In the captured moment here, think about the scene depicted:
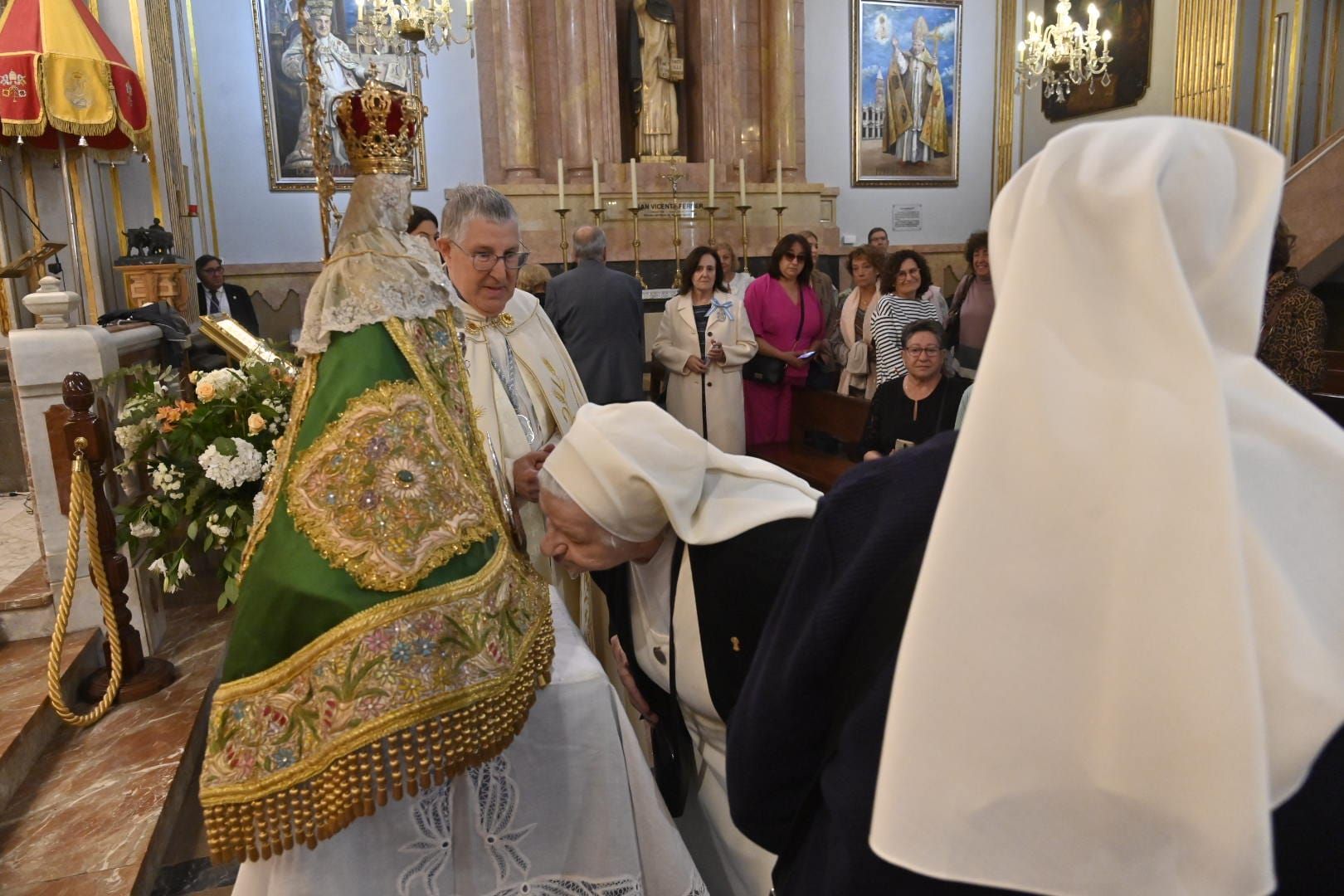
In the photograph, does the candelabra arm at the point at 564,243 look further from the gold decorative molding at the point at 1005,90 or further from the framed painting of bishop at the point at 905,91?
the gold decorative molding at the point at 1005,90

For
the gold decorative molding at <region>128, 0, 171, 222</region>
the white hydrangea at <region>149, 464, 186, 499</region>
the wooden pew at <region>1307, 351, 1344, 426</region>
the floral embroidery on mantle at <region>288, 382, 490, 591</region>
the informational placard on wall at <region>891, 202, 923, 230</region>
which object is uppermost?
the gold decorative molding at <region>128, 0, 171, 222</region>

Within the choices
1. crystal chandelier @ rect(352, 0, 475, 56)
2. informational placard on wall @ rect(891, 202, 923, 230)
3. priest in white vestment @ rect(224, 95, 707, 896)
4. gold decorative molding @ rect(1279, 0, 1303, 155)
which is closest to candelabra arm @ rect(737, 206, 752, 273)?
crystal chandelier @ rect(352, 0, 475, 56)

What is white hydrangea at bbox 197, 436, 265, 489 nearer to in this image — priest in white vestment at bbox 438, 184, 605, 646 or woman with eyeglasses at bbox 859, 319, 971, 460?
priest in white vestment at bbox 438, 184, 605, 646

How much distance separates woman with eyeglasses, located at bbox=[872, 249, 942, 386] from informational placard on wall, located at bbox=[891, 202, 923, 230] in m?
7.21

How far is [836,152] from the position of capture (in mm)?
12141

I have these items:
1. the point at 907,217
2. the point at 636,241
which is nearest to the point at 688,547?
the point at 636,241

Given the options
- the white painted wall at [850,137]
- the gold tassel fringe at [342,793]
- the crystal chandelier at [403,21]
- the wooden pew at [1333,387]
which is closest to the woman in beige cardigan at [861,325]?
the wooden pew at [1333,387]

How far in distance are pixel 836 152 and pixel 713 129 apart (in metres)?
2.27

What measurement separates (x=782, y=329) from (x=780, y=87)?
5462 mm

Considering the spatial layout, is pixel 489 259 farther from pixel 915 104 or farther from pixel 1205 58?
pixel 915 104

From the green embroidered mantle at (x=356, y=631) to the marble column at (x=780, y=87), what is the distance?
9848mm

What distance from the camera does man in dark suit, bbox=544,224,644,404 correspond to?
5.61 meters

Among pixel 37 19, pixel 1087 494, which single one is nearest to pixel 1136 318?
pixel 1087 494

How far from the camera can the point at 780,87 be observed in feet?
35.6
